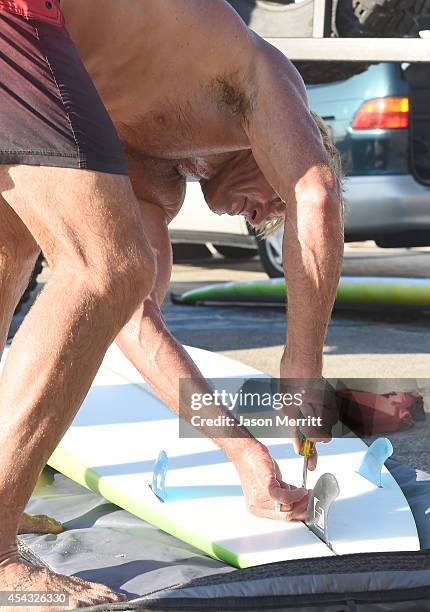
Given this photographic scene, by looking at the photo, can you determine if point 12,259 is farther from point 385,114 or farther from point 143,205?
point 385,114

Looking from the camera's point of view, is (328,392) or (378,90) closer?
(328,392)

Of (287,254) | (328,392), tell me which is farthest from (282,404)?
(287,254)

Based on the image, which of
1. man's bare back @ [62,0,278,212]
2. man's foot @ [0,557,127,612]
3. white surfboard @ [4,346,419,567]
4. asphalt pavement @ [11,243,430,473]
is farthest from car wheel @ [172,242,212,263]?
man's foot @ [0,557,127,612]

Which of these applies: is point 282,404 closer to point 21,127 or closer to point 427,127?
point 21,127

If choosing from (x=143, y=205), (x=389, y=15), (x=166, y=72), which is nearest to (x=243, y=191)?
(x=143, y=205)

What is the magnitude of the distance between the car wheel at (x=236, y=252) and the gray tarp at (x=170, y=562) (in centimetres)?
A: 675

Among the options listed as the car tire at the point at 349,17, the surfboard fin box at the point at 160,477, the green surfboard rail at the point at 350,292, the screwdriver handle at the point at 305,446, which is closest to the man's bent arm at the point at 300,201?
the screwdriver handle at the point at 305,446

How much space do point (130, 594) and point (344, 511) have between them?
73cm

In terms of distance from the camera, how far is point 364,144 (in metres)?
6.41

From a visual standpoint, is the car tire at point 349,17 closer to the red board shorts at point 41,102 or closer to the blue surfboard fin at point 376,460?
the blue surfboard fin at point 376,460

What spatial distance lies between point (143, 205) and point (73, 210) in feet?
3.64

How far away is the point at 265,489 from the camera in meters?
2.59

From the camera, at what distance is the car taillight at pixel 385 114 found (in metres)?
6.29

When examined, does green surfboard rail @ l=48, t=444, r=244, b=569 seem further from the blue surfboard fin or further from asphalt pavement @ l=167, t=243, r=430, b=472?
asphalt pavement @ l=167, t=243, r=430, b=472
